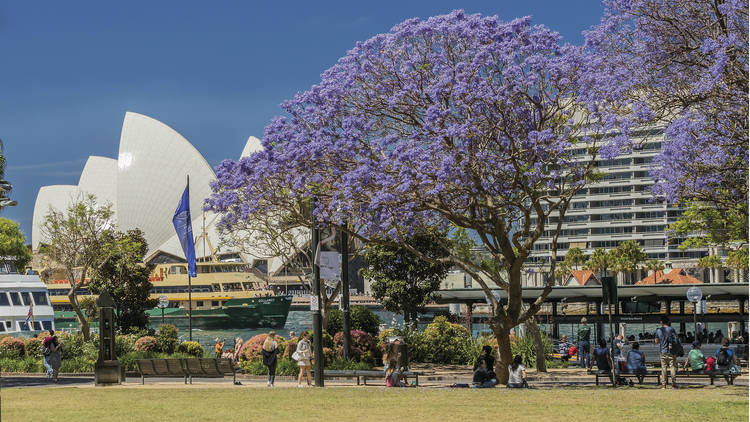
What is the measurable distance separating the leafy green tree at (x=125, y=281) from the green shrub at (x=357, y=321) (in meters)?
11.9

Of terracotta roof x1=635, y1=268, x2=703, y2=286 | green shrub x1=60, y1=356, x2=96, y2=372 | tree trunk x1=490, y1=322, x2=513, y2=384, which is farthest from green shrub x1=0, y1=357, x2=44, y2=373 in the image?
terracotta roof x1=635, y1=268, x2=703, y2=286

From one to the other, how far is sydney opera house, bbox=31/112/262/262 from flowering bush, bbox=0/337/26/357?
54444mm

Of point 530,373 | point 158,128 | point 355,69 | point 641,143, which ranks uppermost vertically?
point 158,128

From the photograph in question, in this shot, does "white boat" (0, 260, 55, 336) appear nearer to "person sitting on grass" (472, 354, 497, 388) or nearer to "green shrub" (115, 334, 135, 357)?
"green shrub" (115, 334, 135, 357)

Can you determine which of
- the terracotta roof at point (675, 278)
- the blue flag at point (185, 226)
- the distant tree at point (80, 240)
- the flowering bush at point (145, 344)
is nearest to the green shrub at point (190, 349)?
the flowering bush at point (145, 344)

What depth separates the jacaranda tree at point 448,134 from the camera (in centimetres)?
2078

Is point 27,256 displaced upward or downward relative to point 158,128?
downward

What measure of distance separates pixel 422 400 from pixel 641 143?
322 inches


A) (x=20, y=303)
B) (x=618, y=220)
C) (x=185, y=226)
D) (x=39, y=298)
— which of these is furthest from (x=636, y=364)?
(x=618, y=220)

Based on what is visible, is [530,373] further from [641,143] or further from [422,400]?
[422,400]

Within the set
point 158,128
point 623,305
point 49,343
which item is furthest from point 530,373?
point 158,128

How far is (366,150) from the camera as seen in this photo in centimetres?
2303

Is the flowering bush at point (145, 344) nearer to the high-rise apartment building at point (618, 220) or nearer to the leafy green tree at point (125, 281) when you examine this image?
the leafy green tree at point (125, 281)

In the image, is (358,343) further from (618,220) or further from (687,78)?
(618,220)
